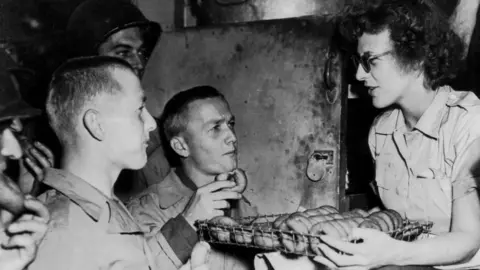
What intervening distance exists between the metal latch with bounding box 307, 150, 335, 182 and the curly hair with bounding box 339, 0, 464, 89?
0.77m

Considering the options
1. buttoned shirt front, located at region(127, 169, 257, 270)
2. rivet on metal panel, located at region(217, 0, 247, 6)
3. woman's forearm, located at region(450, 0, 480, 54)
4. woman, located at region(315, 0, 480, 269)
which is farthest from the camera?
rivet on metal panel, located at region(217, 0, 247, 6)

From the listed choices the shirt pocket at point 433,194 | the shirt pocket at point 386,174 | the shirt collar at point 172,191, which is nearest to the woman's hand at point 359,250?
the shirt pocket at point 433,194

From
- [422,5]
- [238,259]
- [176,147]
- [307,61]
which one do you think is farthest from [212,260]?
[422,5]

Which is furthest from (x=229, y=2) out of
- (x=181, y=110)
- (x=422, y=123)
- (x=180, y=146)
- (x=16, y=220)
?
(x=16, y=220)

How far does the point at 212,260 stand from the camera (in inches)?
97.7

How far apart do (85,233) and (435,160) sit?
1409 mm

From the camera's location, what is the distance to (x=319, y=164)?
308cm

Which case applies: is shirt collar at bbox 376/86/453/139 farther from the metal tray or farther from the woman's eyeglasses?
the metal tray

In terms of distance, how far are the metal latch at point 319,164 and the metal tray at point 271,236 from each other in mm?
947

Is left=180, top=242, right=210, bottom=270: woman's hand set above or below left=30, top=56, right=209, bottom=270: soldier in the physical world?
below

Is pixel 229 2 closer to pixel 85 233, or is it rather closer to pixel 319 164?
pixel 319 164

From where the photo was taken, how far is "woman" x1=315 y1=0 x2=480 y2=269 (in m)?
2.14

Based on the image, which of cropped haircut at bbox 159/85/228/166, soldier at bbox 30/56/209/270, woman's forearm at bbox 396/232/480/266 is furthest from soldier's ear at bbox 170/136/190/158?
woman's forearm at bbox 396/232/480/266

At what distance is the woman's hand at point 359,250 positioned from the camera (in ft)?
5.75
